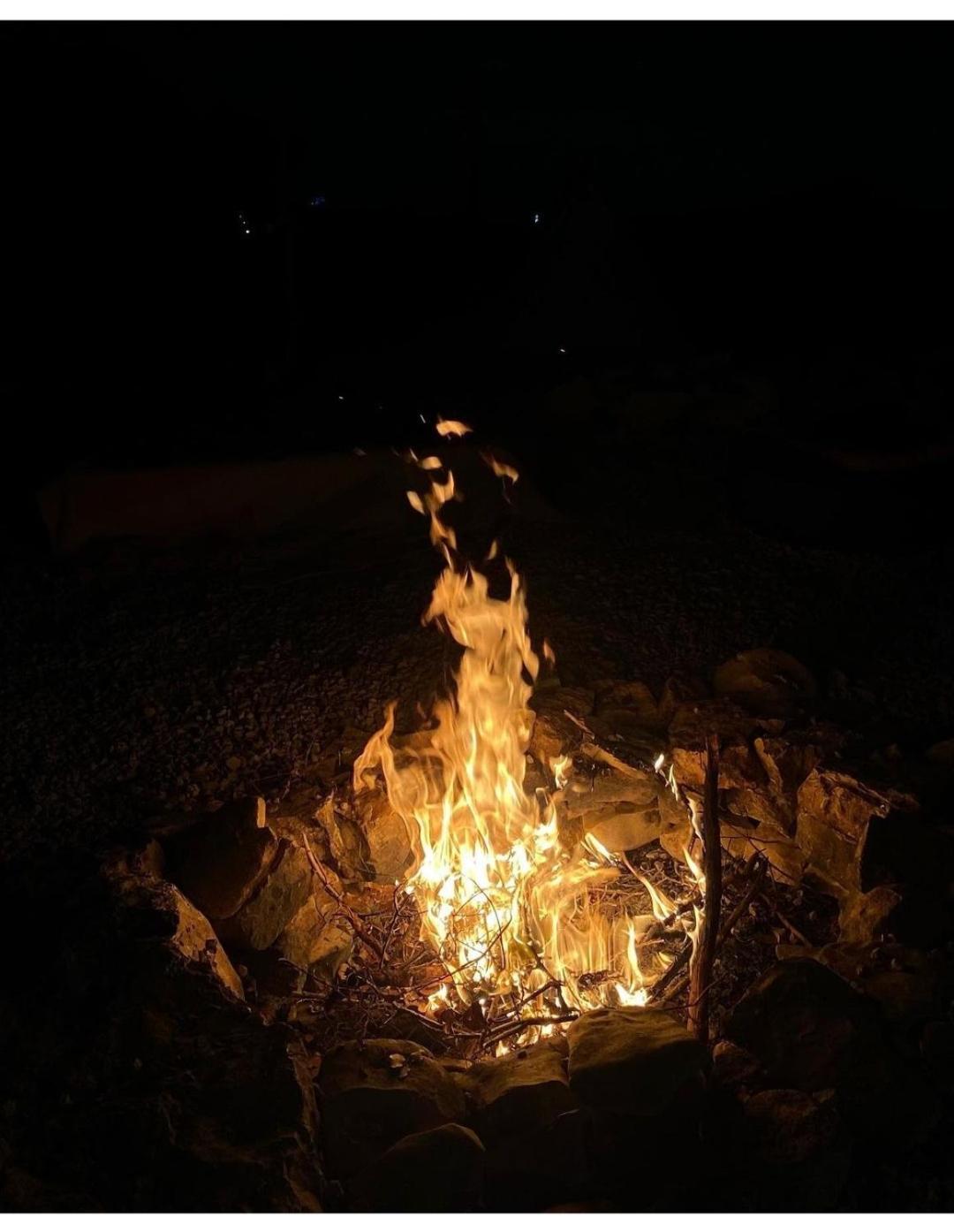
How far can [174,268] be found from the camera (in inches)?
494

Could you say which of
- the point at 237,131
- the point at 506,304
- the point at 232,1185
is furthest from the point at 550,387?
the point at 232,1185

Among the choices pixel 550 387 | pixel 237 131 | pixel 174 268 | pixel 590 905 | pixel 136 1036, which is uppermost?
pixel 237 131

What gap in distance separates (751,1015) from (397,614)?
2768 millimetres

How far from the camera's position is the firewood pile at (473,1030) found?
2059 mm

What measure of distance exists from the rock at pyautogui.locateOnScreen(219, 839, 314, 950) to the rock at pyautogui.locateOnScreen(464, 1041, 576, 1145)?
0.78 m

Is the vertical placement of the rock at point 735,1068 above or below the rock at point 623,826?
below

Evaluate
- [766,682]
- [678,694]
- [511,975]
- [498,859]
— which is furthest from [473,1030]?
[766,682]

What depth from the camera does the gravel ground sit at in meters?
3.69

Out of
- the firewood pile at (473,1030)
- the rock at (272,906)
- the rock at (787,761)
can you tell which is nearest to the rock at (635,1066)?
the firewood pile at (473,1030)

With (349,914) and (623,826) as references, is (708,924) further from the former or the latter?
(349,914)

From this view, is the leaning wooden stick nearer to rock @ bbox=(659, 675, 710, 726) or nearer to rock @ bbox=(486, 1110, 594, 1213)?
rock @ bbox=(486, 1110, 594, 1213)

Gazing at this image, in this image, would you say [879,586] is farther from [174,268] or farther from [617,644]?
[174,268]

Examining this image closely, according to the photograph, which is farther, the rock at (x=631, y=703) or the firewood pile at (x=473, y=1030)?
the rock at (x=631, y=703)

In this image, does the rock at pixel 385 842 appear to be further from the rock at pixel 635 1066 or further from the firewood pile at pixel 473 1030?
the rock at pixel 635 1066
